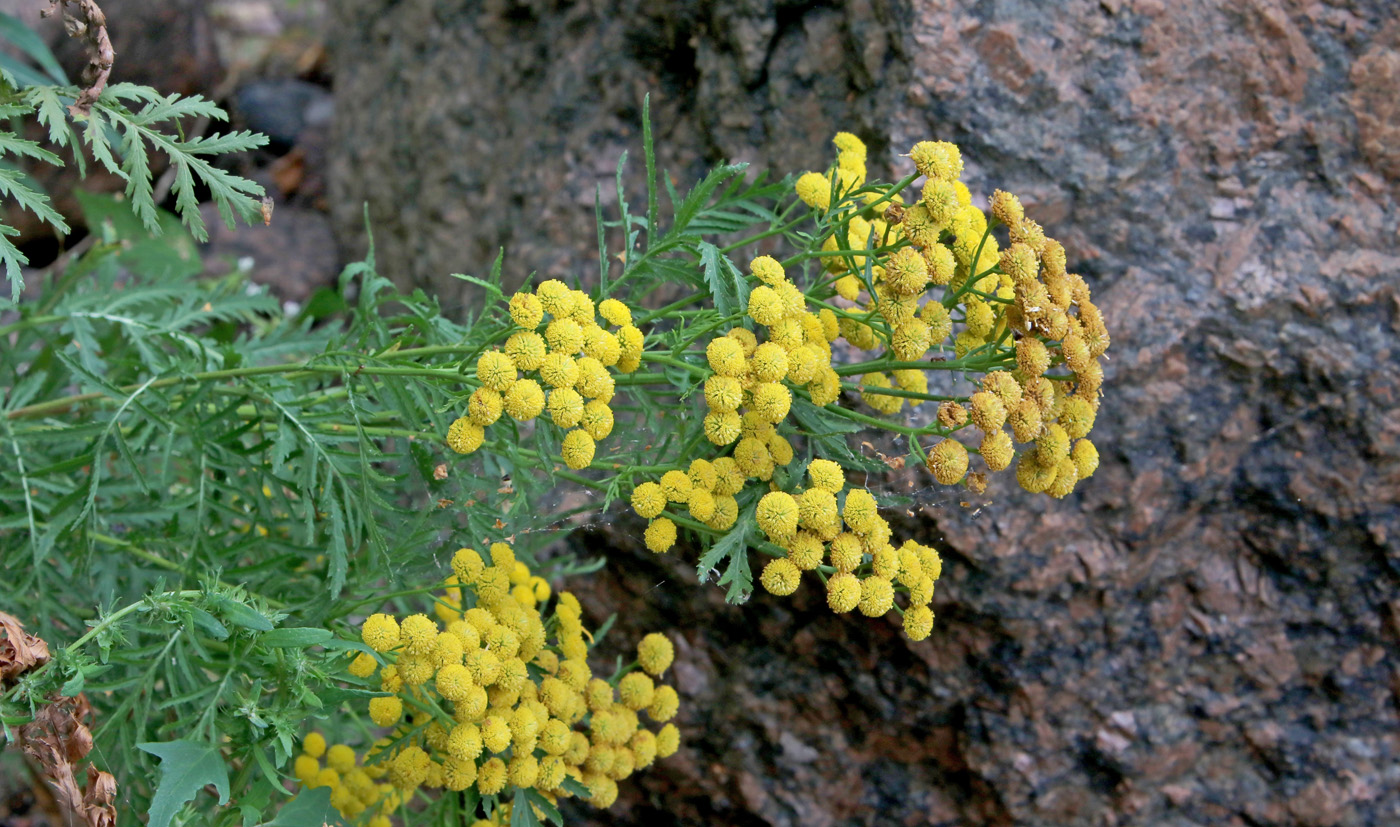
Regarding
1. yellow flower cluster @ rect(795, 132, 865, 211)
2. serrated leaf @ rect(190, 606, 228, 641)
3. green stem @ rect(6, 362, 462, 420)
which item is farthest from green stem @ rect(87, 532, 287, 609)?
yellow flower cluster @ rect(795, 132, 865, 211)

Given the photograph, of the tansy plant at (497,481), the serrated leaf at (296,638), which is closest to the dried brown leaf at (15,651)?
the tansy plant at (497,481)

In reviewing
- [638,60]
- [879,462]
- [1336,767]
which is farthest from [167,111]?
[1336,767]

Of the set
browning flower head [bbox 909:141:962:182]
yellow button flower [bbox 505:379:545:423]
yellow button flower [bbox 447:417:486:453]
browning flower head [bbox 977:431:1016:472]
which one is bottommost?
browning flower head [bbox 977:431:1016:472]

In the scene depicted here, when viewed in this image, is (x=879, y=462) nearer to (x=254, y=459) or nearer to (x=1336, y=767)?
(x=254, y=459)

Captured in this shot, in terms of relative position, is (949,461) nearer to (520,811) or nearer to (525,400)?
(525,400)

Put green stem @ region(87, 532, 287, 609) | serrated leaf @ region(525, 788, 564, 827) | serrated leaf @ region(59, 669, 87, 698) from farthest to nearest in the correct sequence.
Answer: green stem @ region(87, 532, 287, 609) < serrated leaf @ region(525, 788, 564, 827) < serrated leaf @ region(59, 669, 87, 698)

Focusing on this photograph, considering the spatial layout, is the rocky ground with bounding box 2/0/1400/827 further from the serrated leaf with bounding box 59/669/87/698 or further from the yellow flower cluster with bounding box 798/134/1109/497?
the serrated leaf with bounding box 59/669/87/698

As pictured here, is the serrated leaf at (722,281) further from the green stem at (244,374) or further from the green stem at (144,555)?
the green stem at (144,555)
